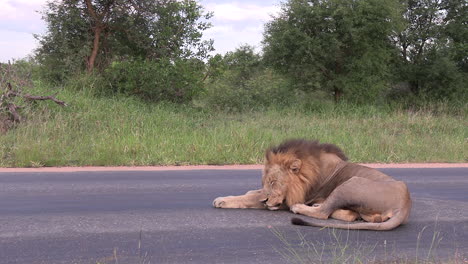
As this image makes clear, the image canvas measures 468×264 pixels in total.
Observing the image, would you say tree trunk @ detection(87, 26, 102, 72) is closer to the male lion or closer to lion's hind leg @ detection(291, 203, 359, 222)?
the male lion

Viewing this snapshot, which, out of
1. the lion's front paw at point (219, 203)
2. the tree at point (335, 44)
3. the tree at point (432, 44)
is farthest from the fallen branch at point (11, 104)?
the tree at point (432, 44)

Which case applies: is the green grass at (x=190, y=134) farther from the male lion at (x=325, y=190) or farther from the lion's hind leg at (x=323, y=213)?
the lion's hind leg at (x=323, y=213)

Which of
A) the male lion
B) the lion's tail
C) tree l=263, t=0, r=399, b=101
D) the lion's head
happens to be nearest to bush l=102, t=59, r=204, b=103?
tree l=263, t=0, r=399, b=101

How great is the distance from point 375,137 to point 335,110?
4.82m

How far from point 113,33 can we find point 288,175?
14.6 m

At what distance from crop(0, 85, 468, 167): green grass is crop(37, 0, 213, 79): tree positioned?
2.42m

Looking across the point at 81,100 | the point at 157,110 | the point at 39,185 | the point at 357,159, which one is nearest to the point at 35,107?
the point at 81,100

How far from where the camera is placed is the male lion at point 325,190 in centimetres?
521

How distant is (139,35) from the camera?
18203 mm

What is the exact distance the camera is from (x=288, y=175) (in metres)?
5.63

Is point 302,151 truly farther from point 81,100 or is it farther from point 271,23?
point 271,23

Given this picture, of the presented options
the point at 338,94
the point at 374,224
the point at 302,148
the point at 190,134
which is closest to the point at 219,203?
the point at 302,148

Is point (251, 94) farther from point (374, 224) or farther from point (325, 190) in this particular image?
point (374, 224)

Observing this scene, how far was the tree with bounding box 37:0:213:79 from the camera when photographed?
17.9 meters
